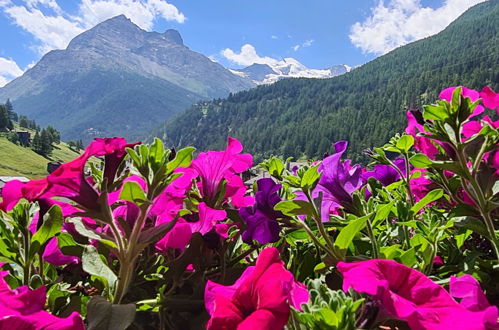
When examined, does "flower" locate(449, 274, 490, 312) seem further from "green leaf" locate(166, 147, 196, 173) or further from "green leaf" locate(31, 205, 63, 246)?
"green leaf" locate(31, 205, 63, 246)

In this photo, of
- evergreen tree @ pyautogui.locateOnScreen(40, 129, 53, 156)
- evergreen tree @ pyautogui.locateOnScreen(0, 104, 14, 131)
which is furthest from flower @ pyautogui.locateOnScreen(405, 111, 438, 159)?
evergreen tree @ pyautogui.locateOnScreen(0, 104, 14, 131)

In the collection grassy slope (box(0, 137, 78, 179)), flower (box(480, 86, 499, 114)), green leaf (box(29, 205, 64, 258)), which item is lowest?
grassy slope (box(0, 137, 78, 179))

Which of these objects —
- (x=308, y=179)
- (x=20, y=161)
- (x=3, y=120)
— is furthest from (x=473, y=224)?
(x=3, y=120)

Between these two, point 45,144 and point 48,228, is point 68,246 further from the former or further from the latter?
point 45,144

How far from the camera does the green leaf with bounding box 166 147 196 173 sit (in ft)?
1.70

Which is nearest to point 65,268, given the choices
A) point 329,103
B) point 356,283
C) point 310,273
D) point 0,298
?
point 0,298

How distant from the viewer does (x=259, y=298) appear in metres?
0.42

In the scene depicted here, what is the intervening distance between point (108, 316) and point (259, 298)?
17cm

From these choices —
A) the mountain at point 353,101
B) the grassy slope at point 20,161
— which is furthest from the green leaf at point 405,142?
the mountain at point 353,101

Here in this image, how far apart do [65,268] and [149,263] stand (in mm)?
185

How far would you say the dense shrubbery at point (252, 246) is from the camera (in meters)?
0.40

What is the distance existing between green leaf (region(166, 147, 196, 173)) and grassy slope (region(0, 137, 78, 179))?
199 feet

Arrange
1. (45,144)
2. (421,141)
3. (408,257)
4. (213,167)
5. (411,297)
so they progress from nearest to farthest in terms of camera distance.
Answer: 1. (411,297)
2. (408,257)
3. (213,167)
4. (421,141)
5. (45,144)

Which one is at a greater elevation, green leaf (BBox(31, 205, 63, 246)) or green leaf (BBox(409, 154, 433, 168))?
green leaf (BBox(409, 154, 433, 168))
